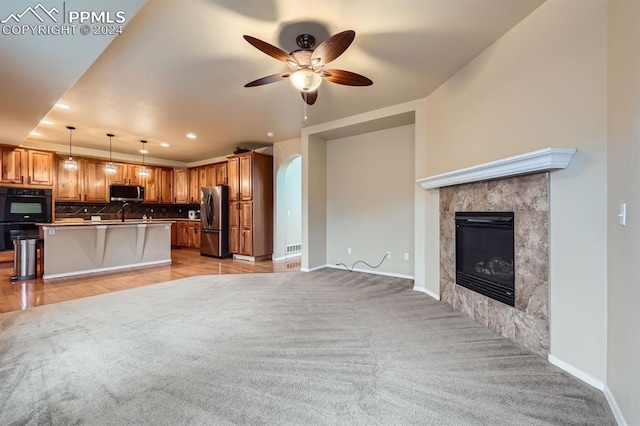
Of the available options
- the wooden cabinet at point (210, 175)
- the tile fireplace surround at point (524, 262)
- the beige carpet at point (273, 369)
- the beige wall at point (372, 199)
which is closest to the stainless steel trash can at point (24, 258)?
the beige carpet at point (273, 369)

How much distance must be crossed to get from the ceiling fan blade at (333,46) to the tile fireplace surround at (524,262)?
179 centimetres

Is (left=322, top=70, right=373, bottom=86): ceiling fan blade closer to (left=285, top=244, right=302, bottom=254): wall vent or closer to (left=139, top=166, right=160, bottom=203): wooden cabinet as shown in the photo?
(left=285, top=244, right=302, bottom=254): wall vent

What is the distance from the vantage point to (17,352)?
2115 mm

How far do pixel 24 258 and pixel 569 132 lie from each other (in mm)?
7127

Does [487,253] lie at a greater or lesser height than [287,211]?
lesser

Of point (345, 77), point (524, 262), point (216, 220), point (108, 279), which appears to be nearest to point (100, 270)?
point (108, 279)

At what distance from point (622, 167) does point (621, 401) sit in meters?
1.28

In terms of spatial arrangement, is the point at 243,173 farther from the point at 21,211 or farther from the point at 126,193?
the point at 21,211

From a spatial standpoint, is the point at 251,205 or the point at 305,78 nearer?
the point at 305,78

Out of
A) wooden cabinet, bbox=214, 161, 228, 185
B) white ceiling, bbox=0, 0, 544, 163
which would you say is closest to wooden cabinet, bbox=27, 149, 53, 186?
white ceiling, bbox=0, 0, 544, 163

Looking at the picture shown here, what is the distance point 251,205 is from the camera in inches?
243

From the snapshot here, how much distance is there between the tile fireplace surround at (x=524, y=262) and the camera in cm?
209

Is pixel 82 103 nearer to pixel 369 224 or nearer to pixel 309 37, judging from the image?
pixel 309 37

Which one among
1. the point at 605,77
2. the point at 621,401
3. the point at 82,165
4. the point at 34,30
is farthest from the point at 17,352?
the point at 82,165
